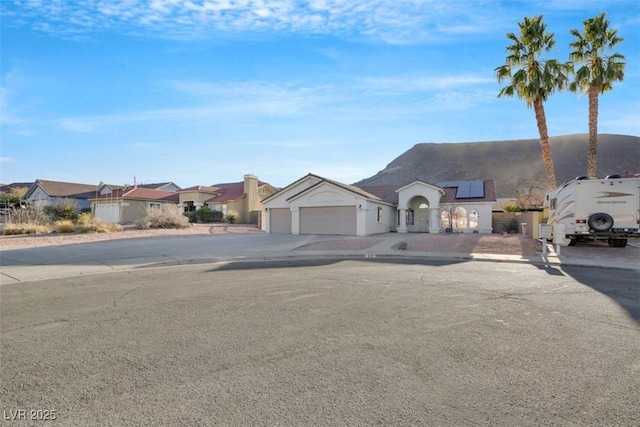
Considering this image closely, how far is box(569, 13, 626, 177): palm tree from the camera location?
23.6 m

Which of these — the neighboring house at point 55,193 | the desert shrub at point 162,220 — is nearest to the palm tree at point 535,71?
the desert shrub at point 162,220

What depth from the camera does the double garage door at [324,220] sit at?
2797 cm

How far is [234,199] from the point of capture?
42.7 meters

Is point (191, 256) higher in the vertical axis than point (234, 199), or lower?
lower

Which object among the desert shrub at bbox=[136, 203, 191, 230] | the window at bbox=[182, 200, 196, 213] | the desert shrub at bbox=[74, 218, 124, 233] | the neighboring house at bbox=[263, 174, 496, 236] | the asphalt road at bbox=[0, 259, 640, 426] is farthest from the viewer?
the window at bbox=[182, 200, 196, 213]

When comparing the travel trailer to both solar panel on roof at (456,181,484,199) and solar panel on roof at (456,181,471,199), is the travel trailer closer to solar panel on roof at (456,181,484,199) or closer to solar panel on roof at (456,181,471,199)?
solar panel on roof at (456,181,484,199)

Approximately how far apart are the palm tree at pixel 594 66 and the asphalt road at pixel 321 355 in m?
20.1

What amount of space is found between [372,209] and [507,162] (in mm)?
92932

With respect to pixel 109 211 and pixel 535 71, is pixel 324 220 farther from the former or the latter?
pixel 109 211

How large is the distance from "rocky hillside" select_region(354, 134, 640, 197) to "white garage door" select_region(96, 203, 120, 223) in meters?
57.9

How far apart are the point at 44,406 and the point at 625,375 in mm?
5958

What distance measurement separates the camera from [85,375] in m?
4.06

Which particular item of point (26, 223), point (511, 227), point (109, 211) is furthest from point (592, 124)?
point (109, 211)

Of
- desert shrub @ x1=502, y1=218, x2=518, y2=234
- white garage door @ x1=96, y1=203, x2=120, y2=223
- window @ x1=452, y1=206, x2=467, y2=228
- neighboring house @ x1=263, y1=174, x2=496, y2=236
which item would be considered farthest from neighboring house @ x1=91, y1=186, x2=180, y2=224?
desert shrub @ x1=502, y1=218, x2=518, y2=234
